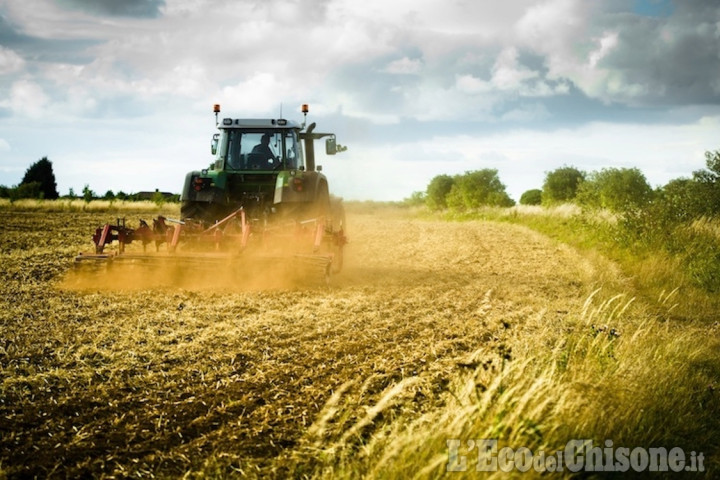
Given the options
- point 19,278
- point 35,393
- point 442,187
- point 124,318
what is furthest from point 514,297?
point 442,187

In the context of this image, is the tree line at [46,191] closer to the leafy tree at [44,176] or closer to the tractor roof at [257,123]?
the leafy tree at [44,176]

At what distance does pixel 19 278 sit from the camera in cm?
816

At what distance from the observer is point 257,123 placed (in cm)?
939

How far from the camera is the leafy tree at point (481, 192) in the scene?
123 ft

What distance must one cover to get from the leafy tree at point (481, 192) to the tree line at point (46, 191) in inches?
729

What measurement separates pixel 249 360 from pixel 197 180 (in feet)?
17.1

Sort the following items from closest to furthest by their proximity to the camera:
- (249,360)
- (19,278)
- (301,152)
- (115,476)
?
1. (115,476)
2. (249,360)
3. (19,278)
4. (301,152)

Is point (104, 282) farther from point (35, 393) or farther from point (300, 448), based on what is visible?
point (300, 448)

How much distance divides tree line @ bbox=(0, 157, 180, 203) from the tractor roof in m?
19.7

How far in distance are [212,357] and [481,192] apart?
3498 centimetres

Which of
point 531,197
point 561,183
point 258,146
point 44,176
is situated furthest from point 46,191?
point 531,197

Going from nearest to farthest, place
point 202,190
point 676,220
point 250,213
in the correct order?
1. point 202,190
2. point 250,213
3. point 676,220

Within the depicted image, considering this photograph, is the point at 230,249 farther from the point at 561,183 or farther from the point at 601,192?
the point at 561,183

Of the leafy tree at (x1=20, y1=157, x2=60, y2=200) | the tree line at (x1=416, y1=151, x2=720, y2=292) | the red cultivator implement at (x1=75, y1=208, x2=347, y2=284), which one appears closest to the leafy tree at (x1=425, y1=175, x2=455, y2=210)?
the tree line at (x1=416, y1=151, x2=720, y2=292)
